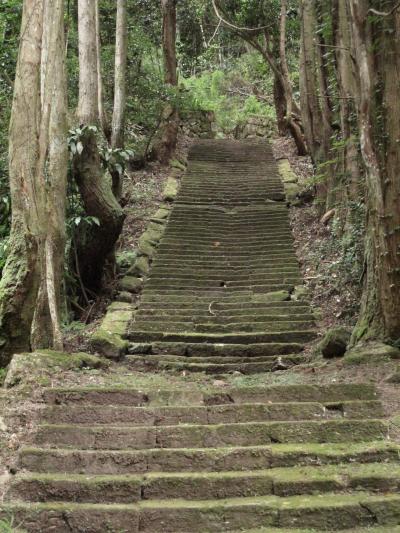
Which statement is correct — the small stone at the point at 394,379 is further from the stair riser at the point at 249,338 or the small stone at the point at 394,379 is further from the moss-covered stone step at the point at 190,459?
the stair riser at the point at 249,338

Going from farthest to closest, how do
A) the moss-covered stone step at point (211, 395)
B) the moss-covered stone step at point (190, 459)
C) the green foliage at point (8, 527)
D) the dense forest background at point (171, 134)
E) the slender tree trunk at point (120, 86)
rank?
1. the slender tree trunk at point (120, 86)
2. the dense forest background at point (171, 134)
3. the moss-covered stone step at point (211, 395)
4. the moss-covered stone step at point (190, 459)
5. the green foliage at point (8, 527)

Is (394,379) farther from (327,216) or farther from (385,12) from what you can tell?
(327,216)

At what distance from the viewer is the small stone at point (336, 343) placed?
22.9 feet

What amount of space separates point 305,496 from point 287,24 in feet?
58.3

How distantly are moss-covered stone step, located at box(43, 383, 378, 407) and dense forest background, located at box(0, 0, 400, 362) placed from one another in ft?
2.90

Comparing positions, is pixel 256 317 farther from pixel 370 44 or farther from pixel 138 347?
pixel 370 44

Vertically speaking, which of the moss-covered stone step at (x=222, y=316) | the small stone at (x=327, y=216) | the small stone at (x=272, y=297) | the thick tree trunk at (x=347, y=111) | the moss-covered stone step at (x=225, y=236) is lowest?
the moss-covered stone step at (x=222, y=316)

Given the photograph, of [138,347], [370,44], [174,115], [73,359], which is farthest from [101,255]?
[174,115]

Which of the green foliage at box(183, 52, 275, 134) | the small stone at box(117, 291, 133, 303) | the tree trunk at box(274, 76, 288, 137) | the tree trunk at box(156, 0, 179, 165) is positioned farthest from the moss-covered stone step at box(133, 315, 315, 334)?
the green foliage at box(183, 52, 275, 134)

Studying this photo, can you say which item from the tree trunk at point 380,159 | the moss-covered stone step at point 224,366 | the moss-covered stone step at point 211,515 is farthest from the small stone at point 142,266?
the moss-covered stone step at point 211,515

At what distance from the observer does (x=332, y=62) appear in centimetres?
1124

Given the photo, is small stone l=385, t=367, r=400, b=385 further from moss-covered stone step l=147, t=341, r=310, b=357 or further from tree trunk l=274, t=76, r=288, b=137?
tree trunk l=274, t=76, r=288, b=137

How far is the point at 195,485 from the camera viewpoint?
4172 mm

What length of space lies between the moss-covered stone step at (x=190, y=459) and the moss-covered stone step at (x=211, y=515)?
0.45m
